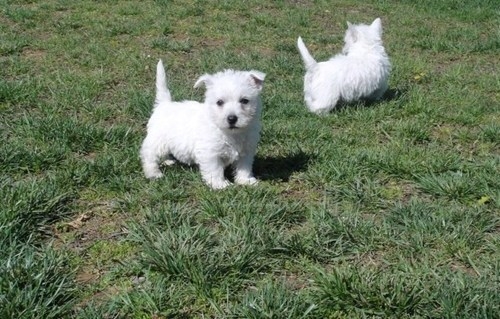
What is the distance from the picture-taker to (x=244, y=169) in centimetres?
454

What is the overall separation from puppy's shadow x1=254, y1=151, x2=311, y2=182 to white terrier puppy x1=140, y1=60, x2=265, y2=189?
0.22 metres

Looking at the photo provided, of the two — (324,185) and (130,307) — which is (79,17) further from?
(130,307)

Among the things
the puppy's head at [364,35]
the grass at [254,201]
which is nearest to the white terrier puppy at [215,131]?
the grass at [254,201]

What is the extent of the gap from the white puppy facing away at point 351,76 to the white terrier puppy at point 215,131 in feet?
6.52

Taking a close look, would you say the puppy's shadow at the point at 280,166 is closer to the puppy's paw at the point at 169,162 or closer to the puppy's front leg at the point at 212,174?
the puppy's front leg at the point at 212,174

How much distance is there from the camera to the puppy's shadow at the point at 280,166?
4711mm

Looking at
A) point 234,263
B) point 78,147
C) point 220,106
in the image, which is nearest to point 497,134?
point 220,106

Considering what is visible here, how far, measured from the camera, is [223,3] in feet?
36.4

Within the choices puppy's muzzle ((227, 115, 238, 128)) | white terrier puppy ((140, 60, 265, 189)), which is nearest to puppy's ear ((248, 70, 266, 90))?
white terrier puppy ((140, 60, 265, 189))

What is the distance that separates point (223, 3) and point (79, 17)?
286cm

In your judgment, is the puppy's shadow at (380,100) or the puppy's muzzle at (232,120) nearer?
the puppy's muzzle at (232,120)

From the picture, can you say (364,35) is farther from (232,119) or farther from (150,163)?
(150,163)

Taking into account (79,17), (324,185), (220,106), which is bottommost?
(79,17)

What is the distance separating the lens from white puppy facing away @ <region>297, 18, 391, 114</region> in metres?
6.38
